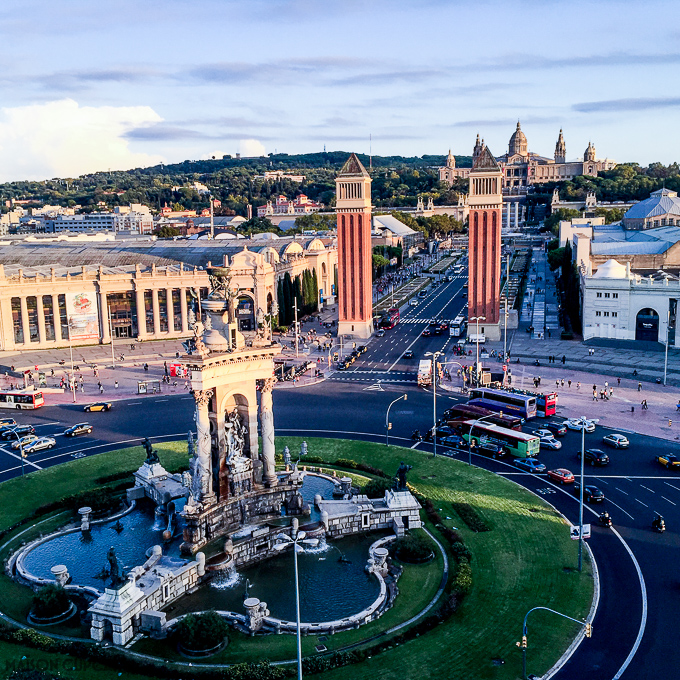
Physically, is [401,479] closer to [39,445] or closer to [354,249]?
[39,445]

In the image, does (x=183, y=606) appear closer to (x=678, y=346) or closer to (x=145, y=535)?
(x=145, y=535)

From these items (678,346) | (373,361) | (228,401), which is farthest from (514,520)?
(678,346)

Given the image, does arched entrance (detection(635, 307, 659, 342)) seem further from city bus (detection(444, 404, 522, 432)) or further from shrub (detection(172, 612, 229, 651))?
shrub (detection(172, 612, 229, 651))

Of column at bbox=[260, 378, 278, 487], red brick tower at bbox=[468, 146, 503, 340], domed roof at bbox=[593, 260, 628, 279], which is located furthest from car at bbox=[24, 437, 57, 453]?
domed roof at bbox=[593, 260, 628, 279]

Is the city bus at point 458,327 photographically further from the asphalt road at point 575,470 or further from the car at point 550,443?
the car at point 550,443

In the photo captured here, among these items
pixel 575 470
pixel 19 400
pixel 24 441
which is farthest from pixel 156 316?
pixel 575 470

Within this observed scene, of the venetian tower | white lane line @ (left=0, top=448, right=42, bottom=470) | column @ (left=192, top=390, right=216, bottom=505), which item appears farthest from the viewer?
the venetian tower
